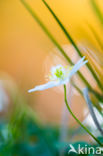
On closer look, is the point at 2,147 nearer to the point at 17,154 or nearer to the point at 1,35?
the point at 17,154

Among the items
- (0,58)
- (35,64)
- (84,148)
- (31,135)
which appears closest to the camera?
(84,148)

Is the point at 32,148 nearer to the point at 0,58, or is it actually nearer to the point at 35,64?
the point at 35,64

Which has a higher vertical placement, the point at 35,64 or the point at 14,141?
the point at 35,64

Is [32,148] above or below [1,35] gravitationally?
below

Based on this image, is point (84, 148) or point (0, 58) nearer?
point (84, 148)

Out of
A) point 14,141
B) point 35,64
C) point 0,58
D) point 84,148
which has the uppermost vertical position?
point 0,58

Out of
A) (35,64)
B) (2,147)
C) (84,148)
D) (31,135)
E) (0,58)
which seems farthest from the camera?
(0,58)

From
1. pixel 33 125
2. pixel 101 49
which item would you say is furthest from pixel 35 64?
pixel 101 49

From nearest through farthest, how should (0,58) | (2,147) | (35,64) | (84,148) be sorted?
(84,148)
(2,147)
(35,64)
(0,58)

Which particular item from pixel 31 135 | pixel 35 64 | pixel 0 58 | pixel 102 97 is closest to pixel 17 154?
pixel 31 135
